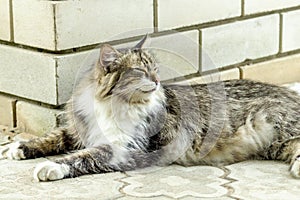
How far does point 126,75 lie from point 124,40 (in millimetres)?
731

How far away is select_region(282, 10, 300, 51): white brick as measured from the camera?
19.4 feet

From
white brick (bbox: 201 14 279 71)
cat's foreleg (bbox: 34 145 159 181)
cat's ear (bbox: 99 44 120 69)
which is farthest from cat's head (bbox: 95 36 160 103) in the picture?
white brick (bbox: 201 14 279 71)

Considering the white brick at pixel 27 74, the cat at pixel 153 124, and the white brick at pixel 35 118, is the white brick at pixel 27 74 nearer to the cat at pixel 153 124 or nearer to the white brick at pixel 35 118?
the white brick at pixel 35 118

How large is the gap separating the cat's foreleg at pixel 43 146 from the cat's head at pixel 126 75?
16.4 inches

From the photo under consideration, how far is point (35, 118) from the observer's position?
189 inches

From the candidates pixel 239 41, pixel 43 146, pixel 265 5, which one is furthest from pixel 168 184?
pixel 265 5

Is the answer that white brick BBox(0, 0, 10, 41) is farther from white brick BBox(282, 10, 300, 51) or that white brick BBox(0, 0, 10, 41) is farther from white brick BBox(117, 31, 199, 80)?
white brick BBox(282, 10, 300, 51)

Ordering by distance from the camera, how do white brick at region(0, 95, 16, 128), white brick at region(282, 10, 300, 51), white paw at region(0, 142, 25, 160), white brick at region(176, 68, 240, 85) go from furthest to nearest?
white brick at region(282, 10, 300, 51) < white brick at region(176, 68, 240, 85) < white brick at region(0, 95, 16, 128) < white paw at region(0, 142, 25, 160)

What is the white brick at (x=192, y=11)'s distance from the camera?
5105mm

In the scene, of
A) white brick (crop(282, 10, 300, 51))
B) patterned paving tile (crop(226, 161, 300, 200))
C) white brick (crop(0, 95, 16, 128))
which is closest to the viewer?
patterned paving tile (crop(226, 161, 300, 200))

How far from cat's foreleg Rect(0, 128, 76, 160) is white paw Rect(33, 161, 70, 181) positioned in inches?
14.0

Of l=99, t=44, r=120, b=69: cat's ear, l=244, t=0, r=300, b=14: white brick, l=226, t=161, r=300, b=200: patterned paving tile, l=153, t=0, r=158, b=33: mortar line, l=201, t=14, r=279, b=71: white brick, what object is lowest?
l=226, t=161, r=300, b=200: patterned paving tile

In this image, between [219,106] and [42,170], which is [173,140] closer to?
[219,106]

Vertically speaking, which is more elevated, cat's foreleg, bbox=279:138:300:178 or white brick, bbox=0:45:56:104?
A: white brick, bbox=0:45:56:104
